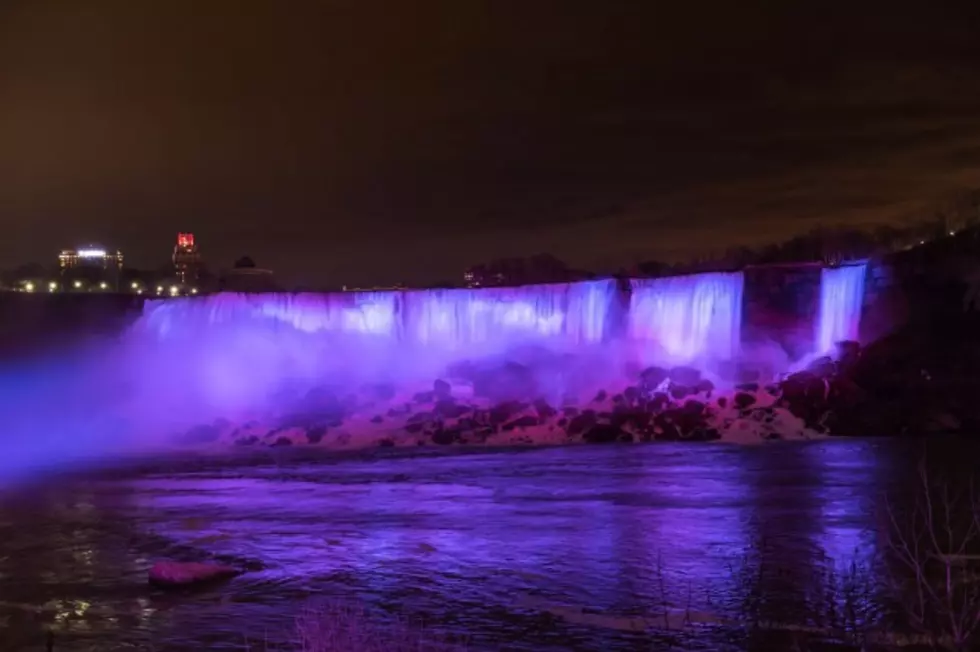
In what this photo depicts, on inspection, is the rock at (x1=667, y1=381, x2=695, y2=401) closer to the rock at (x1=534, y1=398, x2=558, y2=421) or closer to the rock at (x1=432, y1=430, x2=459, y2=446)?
the rock at (x1=534, y1=398, x2=558, y2=421)

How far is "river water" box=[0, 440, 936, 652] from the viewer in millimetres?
9945

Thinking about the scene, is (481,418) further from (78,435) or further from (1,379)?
(1,379)

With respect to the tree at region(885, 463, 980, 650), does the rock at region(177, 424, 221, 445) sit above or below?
below

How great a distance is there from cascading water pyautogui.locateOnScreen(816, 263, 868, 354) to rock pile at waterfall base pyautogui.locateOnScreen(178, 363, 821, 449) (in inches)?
120

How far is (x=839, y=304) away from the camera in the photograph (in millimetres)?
35844

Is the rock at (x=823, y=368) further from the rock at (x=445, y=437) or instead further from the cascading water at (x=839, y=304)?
the rock at (x=445, y=437)

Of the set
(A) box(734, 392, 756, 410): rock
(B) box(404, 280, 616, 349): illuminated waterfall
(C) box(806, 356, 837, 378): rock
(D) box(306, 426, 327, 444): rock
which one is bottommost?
(D) box(306, 426, 327, 444): rock

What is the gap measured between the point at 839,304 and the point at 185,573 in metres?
29.2

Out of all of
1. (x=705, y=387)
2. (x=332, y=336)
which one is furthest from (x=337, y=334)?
(x=705, y=387)

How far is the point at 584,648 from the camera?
8906mm

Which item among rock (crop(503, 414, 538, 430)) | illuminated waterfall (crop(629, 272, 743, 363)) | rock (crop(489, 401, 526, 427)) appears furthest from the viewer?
illuminated waterfall (crop(629, 272, 743, 363))

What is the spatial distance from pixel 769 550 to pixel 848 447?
1557 cm

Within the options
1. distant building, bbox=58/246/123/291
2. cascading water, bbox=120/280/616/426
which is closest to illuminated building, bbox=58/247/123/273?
distant building, bbox=58/246/123/291

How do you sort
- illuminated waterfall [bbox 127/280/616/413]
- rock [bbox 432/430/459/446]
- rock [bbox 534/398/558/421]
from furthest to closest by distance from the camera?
illuminated waterfall [bbox 127/280/616/413] < rock [bbox 534/398/558/421] < rock [bbox 432/430/459/446]
